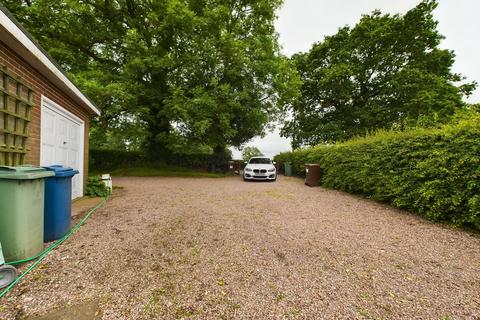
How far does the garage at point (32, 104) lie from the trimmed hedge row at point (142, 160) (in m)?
10.4

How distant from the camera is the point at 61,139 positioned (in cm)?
482

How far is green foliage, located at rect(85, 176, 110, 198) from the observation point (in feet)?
20.4

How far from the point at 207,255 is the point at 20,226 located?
2.04 m

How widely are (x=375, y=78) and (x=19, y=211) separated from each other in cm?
2258

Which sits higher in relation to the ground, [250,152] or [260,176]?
[250,152]

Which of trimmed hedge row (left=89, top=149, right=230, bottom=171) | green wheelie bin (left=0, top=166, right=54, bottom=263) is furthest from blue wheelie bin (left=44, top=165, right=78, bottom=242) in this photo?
trimmed hedge row (left=89, top=149, right=230, bottom=171)

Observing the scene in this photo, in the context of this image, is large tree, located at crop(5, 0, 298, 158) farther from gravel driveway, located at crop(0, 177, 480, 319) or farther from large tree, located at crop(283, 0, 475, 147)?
gravel driveway, located at crop(0, 177, 480, 319)

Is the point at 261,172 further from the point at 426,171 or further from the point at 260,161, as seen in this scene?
the point at 426,171

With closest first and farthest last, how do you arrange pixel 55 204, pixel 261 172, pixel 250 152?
pixel 55 204, pixel 261 172, pixel 250 152

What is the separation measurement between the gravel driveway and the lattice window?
4.95 feet

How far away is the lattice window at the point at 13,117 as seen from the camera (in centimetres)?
292

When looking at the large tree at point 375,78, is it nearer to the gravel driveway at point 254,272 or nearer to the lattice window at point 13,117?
the gravel driveway at point 254,272

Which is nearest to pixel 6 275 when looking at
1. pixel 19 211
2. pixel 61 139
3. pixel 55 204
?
pixel 19 211

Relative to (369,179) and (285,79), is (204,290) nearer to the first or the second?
(369,179)
